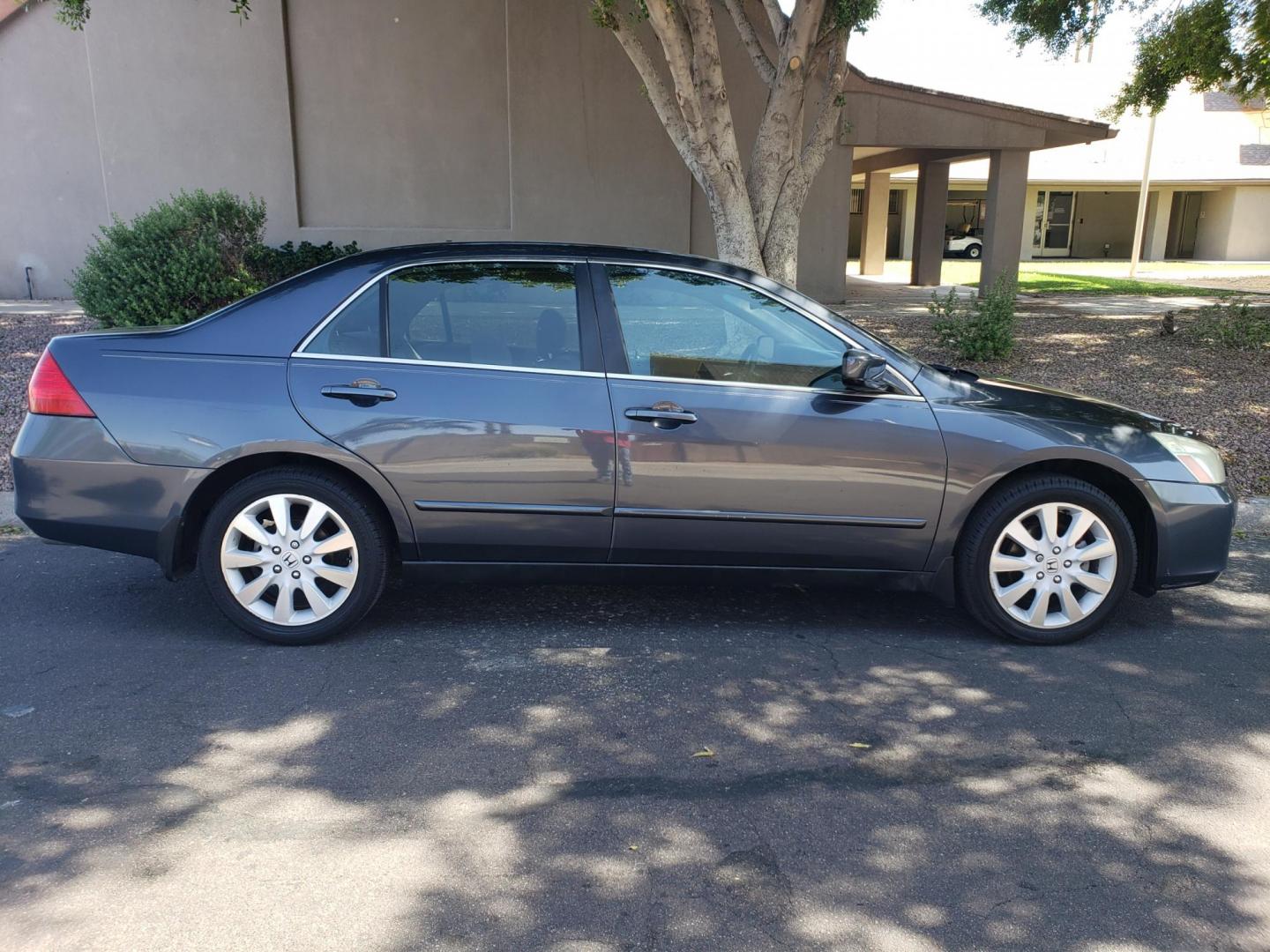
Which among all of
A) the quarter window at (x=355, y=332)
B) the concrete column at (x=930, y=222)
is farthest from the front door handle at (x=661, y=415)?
the concrete column at (x=930, y=222)

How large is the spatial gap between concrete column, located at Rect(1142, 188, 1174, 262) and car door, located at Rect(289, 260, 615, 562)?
3304 centimetres

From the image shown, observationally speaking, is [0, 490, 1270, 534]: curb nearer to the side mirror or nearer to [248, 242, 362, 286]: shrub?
the side mirror

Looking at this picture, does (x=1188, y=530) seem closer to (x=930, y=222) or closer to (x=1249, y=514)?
(x=1249, y=514)

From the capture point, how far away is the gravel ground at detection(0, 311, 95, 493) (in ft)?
25.2

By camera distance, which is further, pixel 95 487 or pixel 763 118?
pixel 763 118

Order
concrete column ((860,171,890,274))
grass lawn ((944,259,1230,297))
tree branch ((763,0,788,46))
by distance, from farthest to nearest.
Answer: concrete column ((860,171,890,274)) → grass lawn ((944,259,1230,297)) → tree branch ((763,0,788,46))

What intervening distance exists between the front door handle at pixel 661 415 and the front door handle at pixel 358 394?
101cm

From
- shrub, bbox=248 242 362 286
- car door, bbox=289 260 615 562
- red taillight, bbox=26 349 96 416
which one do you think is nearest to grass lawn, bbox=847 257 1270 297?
shrub, bbox=248 242 362 286

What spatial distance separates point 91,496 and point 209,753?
1411mm

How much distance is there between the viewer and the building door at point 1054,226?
1319 inches

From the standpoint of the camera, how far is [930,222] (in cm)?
1958

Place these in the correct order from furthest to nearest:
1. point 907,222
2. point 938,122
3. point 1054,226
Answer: point 1054,226
point 907,222
point 938,122

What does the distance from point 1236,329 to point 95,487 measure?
34.0 ft

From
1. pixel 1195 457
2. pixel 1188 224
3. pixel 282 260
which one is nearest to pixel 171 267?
pixel 282 260
